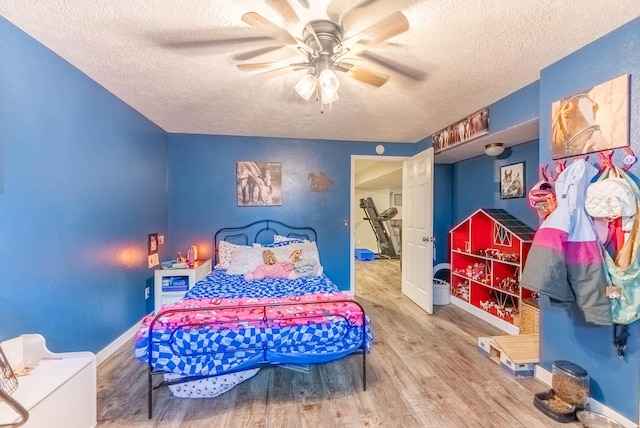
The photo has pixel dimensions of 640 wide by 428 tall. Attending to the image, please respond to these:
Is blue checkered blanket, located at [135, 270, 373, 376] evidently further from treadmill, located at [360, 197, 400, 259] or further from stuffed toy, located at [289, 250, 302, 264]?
treadmill, located at [360, 197, 400, 259]

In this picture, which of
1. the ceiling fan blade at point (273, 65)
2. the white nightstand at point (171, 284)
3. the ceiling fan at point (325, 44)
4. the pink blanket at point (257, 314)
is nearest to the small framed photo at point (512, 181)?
the ceiling fan at point (325, 44)

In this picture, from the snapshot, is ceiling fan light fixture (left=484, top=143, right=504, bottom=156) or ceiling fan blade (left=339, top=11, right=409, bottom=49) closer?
ceiling fan blade (left=339, top=11, right=409, bottom=49)

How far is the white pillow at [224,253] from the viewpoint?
378 centimetres

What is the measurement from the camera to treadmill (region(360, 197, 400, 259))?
8188 millimetres

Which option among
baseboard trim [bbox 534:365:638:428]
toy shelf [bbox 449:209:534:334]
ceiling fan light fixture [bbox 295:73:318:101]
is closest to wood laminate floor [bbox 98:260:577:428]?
baseboard trim [bbox 534:365:638:428]

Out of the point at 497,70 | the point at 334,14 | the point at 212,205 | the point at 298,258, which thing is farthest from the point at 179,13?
the point at 212,205

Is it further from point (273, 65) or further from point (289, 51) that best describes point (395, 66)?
point (273, 65)

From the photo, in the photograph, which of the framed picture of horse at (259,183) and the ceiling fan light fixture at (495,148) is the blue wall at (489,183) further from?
the framed picture of horse at (259,183)

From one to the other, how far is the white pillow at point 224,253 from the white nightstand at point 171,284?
0.35m

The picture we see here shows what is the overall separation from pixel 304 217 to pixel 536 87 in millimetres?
3083

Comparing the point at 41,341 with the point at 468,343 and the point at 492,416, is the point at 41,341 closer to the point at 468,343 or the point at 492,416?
the point at 492,416

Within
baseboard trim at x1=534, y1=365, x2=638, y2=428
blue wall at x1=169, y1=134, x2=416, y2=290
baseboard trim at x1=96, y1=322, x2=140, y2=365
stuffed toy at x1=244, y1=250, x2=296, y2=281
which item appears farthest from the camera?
blue wall at x1=169, y1=134, x2=416, y2=290

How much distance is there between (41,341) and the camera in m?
1.72

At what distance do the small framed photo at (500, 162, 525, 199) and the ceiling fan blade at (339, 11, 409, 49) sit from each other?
9.18 ft
